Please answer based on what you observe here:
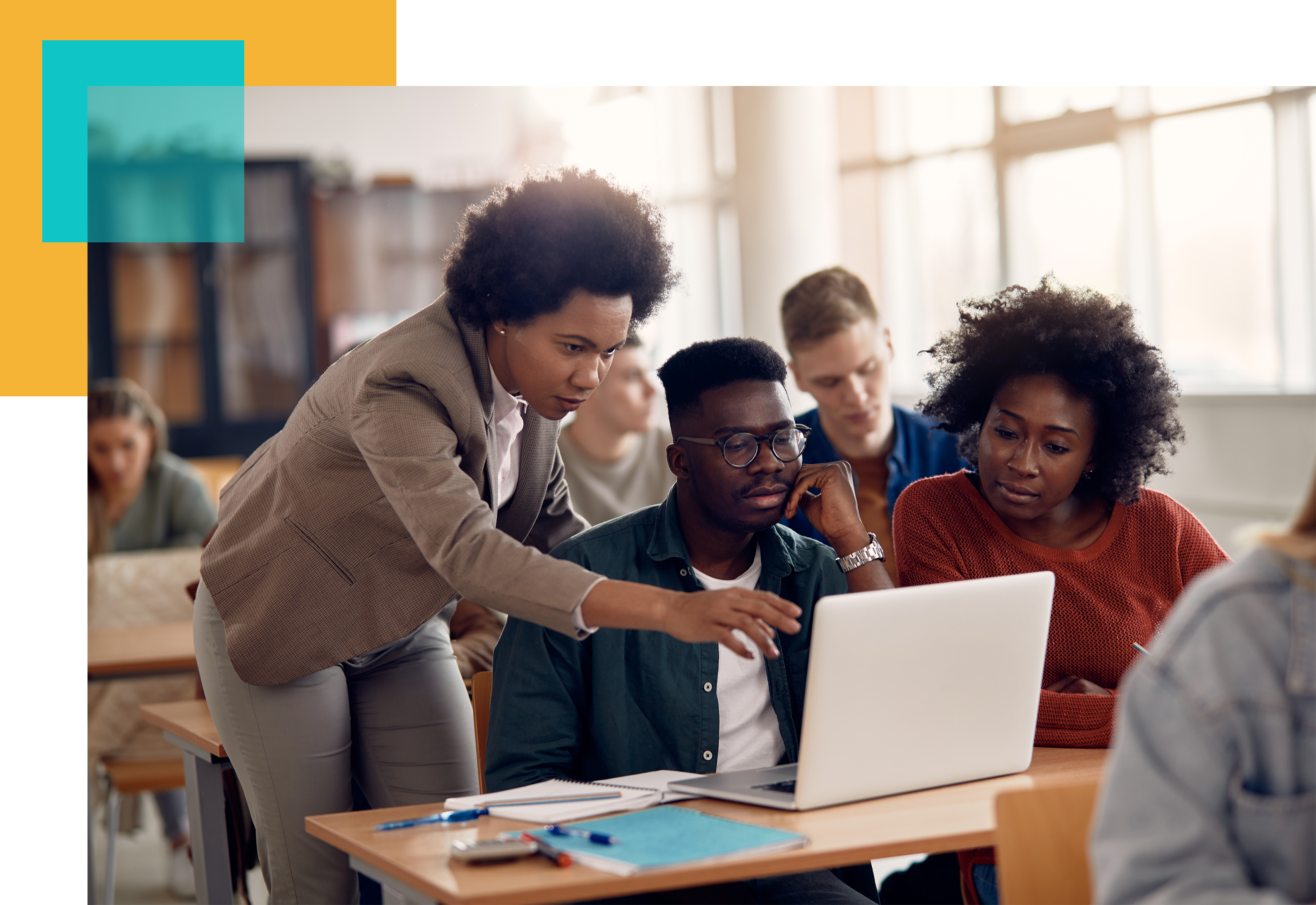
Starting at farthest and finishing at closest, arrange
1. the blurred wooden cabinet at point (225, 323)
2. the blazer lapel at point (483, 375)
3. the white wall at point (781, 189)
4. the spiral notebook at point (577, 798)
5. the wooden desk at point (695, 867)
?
the blurred wooden cabinet at point (225, 323)
the white wall at point (781, 189)
the blazer lapel at point (483, 375)
the spiral notebook at point (577, 798)
the wooden desk at point (695, 867)

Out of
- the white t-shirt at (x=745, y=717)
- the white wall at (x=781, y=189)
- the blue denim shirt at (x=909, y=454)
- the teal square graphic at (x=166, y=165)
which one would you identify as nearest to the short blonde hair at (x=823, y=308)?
the blue denim shirt at (x=909, y=454)

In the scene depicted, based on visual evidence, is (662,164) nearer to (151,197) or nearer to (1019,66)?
(151,197)

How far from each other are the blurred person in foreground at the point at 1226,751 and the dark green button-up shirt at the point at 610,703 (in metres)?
0.83

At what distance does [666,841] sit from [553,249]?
88 centimetres

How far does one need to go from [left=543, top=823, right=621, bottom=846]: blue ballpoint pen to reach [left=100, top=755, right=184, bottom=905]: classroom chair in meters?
2.33

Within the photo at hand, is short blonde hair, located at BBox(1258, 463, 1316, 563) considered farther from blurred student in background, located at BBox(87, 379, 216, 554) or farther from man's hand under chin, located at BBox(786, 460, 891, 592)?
blurred student in background, located at BBox(87, 379, 216, 554)

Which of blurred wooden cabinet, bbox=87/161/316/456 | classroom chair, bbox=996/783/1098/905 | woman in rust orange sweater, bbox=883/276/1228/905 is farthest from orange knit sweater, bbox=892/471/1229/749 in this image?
blurred wooden cabinet, bbox=87/161/316/456

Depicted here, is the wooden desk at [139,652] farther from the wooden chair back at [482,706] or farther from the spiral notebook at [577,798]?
the spiral notebook at [577,798]

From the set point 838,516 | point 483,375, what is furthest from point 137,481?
point 838,516

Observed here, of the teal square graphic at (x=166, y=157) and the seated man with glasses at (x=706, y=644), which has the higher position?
the teal square graphic at (x=166, y=157)

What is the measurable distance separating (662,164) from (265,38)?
5.47 m

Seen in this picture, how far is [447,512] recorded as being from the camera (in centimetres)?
172

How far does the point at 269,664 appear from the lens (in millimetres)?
2018

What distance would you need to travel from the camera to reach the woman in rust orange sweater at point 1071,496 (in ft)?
6.84
